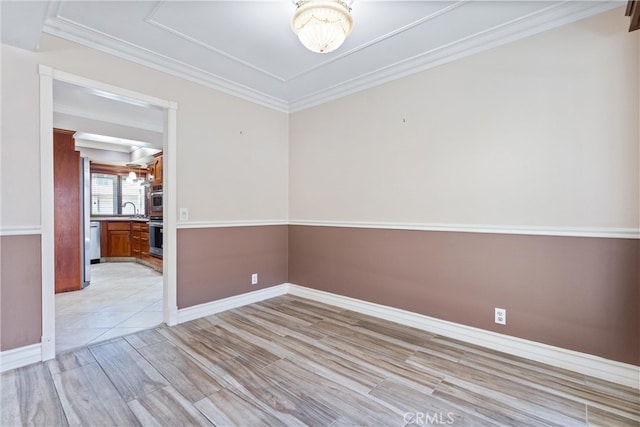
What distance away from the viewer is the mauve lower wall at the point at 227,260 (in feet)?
10.3

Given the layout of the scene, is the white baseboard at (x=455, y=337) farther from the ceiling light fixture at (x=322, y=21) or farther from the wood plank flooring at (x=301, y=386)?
the ceiling light fixture at (x=322, y=21)

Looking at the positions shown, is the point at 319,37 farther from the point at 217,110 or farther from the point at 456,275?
the point at 456,275

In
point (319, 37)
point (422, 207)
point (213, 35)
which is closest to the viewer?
point (319, 37)

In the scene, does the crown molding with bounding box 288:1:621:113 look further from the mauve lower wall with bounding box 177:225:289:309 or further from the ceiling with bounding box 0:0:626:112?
the mauve lower wall with bounding box 177:225:289:309

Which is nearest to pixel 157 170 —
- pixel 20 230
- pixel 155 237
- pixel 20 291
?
pixel 155 237

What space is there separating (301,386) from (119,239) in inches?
258

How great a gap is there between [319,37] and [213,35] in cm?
106

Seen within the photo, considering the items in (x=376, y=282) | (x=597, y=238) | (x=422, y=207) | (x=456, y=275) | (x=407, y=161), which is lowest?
(x=376, y=282)

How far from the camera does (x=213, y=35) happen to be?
8.14 feet

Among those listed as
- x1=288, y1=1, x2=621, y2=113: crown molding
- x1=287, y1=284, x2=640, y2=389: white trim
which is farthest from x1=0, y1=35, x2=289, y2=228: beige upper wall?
x1=287, y1=284, x2=640, y2=389: white trim

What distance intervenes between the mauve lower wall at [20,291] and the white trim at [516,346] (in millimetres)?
2818

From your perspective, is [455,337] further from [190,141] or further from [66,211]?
[66,211]

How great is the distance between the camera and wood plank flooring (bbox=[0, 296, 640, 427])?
66.4 inches

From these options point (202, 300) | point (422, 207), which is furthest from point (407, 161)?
point (202, 300)
